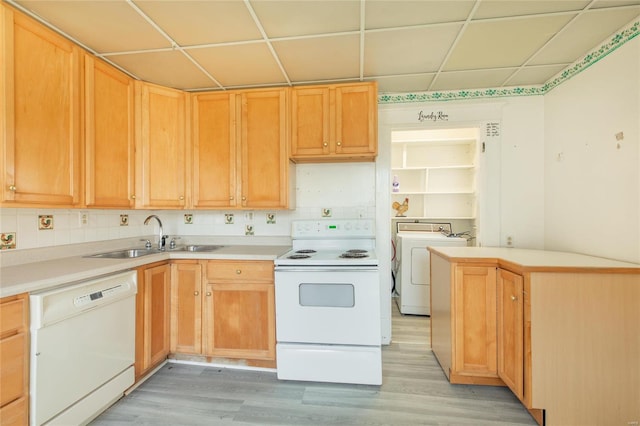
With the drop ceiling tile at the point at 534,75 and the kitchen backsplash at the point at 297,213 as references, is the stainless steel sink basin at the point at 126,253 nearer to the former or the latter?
the kitchen backsplash at the point at 297,213

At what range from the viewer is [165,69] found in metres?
2.15

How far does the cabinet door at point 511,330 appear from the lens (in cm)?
160

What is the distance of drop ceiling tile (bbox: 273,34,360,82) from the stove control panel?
4.00 ft

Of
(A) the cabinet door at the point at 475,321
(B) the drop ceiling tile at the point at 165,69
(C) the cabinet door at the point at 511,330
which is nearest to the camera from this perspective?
(C) the cabinet door at the point at 511,330

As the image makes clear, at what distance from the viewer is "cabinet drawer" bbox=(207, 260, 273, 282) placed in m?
2.09

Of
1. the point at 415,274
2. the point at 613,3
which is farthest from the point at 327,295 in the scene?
the point at 613,3

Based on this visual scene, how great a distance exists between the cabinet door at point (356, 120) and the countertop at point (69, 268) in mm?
1058

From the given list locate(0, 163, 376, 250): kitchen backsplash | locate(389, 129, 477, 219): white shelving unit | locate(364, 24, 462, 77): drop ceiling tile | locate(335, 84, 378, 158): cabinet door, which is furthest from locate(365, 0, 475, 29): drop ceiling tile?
locate(389, 129, 477, 219): white shelving unit

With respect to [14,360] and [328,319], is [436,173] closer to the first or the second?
[328,319]

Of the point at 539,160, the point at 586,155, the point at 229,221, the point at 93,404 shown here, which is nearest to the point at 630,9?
the point at 586,155

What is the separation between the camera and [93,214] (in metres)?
2.14

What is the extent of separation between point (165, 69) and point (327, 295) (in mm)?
2135

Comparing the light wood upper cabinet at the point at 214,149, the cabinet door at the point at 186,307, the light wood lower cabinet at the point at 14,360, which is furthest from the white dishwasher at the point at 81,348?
the light wood upper cabinet at the point at 214,149

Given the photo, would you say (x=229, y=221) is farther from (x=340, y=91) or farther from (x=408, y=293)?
(x=408, y=293)
